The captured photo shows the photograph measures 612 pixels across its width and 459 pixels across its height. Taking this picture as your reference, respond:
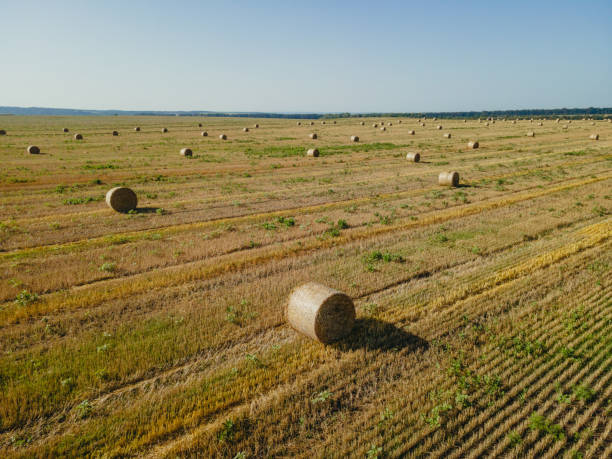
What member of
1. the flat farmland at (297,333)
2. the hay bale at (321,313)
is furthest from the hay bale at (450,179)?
the hay bale at (321,313)

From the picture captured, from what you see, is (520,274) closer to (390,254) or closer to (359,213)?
(390,254)

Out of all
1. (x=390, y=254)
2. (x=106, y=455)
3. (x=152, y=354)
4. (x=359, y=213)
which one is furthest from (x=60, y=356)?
(x=359, y=213)

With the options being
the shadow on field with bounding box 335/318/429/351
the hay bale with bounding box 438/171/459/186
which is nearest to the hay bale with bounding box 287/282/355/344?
the shadow on field with bounding box 335/318/429/351

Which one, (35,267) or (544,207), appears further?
(544,207)

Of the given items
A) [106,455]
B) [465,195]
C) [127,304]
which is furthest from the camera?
[465,195]

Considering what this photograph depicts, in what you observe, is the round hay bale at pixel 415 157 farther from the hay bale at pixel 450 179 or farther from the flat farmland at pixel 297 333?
the flat farmland at pixel 297 333

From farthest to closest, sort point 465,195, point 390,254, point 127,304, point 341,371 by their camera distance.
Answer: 1. point 465,195
2. point 390,254
3. point 127,304
4. point 341,371
